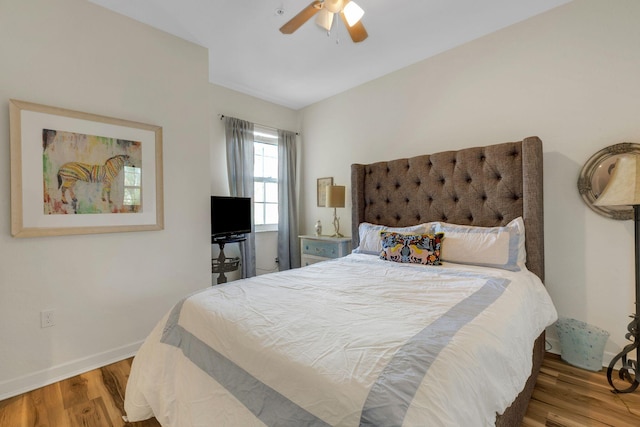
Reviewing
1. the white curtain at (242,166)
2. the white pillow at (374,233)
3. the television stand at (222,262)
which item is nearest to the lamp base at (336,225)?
the white pillow at (374,233)

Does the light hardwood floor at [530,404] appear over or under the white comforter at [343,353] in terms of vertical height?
under

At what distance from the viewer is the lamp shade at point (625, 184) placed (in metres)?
1.56

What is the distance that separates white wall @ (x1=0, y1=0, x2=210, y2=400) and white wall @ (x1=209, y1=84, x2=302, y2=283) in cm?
62

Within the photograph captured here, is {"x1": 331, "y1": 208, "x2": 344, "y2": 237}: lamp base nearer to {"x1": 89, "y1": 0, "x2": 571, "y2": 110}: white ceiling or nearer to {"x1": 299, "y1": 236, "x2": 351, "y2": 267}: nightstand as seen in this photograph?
{"x1": 299, "y1": 236, "x2": 351, "y2": 267}: nightstand

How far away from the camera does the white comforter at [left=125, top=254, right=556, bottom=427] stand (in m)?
0.73

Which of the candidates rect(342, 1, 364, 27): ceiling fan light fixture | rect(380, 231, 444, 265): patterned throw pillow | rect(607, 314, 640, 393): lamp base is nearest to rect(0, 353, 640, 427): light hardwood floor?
rect(607, 314, 640, 393): lamp base

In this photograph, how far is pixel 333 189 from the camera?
10.9 ft

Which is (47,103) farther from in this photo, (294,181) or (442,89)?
(442,89)

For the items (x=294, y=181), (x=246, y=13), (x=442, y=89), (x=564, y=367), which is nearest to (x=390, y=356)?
(x=564, y=367)

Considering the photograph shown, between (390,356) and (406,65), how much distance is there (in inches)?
118

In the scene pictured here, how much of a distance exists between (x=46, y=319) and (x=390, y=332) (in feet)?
7.76

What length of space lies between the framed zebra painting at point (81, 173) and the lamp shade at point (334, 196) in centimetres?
173

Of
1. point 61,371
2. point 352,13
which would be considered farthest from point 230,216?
point 352,13

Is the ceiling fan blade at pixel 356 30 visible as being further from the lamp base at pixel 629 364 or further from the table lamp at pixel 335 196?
the lamp base at pixel 629 364
